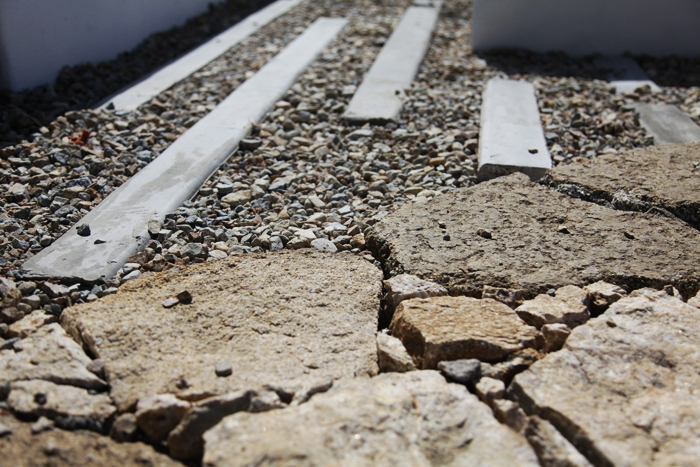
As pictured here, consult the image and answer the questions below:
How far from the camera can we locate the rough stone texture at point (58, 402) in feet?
5.44

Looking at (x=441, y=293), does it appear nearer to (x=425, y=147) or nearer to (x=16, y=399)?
(x=16, y=399)

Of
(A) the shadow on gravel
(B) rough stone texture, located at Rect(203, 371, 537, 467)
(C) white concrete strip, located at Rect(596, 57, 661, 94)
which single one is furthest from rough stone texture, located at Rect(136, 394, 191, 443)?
(C) white concrete strip, located at Rect(596, 57, 661, 94)

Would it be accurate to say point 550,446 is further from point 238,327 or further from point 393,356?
point 238,327

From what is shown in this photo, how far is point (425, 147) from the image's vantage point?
3848 mm

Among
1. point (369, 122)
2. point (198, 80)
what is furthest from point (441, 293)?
point (198, 80)

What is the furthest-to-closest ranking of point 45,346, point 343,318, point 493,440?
1. point 343,318
2. point 45,346
3. point 493,440

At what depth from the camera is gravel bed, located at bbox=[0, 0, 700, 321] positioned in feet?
9.09

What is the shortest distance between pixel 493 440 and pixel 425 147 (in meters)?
2.61

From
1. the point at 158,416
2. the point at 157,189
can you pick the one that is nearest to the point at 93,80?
the point at 157,189

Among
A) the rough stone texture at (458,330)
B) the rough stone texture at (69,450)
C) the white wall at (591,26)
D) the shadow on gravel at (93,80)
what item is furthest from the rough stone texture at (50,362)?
the white wall at (591,26)

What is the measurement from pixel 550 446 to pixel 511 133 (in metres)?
2.80

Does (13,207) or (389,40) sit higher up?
(389,40)

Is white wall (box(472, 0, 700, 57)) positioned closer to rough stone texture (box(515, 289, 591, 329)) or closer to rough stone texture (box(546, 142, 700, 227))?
rough stone texture (box(546, 142, 700, 227))

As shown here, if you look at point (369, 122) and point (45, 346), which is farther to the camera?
point (369, 122)
